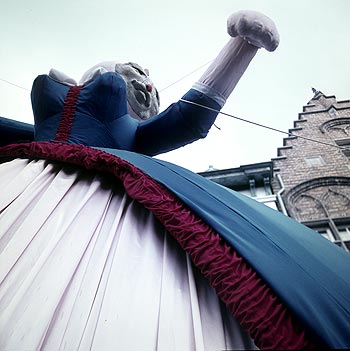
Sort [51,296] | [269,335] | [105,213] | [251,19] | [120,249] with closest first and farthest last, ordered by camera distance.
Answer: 1. [269,335]
2. [51,296]
3. [120,249]
4. [105,213]
5. [251,19]

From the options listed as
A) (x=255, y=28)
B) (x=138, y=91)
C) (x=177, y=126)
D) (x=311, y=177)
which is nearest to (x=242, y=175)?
(x=311, y=177)

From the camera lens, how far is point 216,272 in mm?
481

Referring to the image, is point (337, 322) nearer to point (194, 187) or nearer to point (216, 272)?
point (216, 272)

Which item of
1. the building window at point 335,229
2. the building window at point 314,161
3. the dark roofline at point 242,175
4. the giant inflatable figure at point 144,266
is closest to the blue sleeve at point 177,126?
the giant inflatable figure at point 144,266

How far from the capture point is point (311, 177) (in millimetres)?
4148

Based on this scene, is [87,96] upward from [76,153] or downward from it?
upward

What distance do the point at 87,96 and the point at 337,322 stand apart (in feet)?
3.58

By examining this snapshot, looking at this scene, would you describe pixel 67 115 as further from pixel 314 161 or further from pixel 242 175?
pixel 314 161

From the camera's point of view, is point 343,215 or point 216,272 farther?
point 343,215

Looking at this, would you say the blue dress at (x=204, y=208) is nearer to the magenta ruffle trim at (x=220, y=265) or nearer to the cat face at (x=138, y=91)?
the magenta ruffle trim at (x=220, y=265)

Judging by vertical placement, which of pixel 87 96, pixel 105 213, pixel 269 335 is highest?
pixel 87 96

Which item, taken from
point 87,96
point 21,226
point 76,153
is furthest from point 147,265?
point 87,96

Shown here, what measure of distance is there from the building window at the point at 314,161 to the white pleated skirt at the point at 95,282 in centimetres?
430

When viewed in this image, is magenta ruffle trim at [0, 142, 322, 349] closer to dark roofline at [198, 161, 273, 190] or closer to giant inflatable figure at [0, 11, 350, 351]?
giant inflatable figure at [0, 11, 350, 351]
